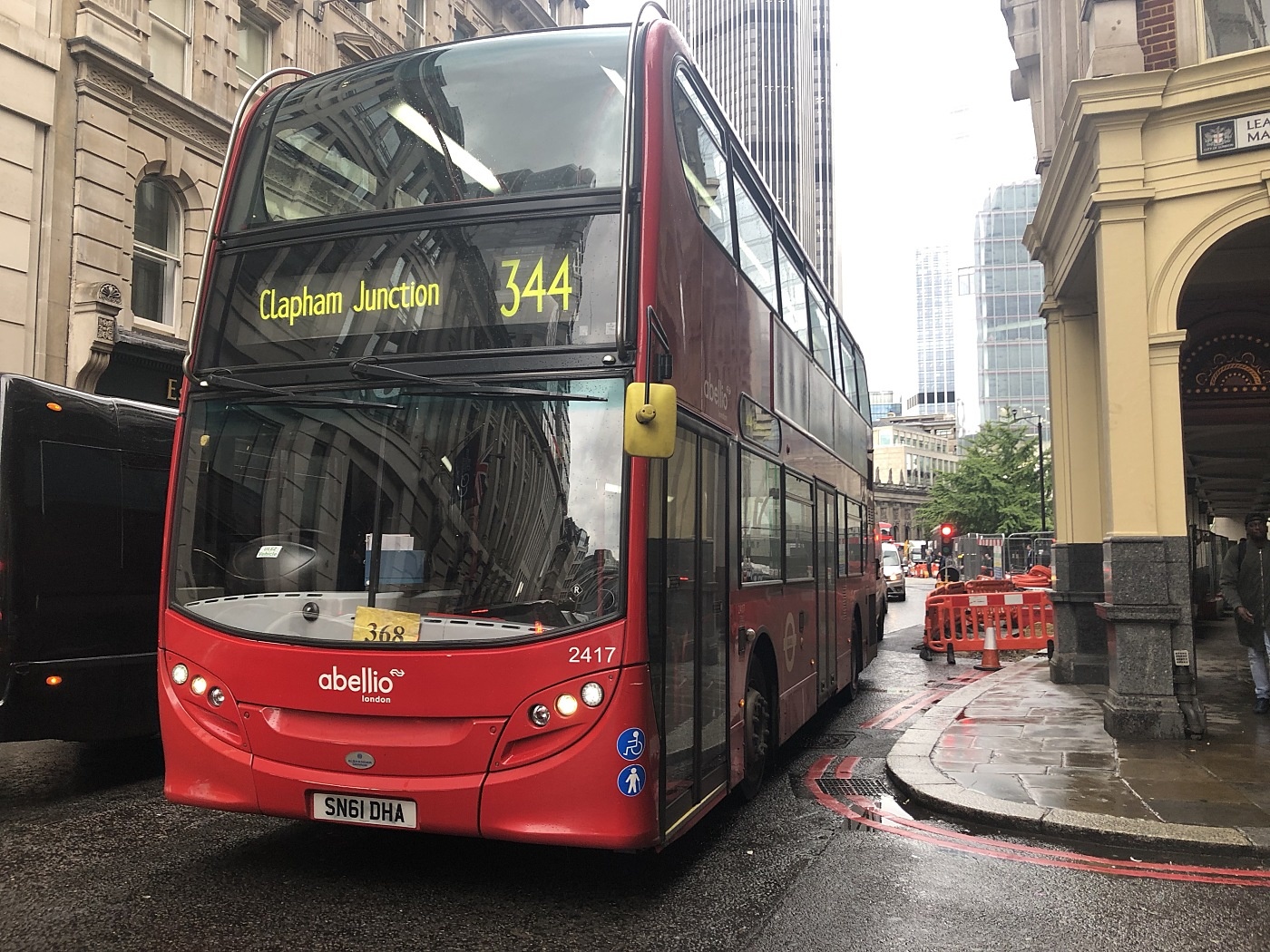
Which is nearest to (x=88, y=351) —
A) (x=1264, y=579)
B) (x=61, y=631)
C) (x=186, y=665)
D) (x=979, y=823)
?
(x=61, y=631)

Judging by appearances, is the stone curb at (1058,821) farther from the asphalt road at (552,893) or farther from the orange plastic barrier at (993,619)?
the orange plastic barrier at (993,619)

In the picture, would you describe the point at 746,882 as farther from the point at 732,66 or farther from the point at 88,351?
the point at 732,66

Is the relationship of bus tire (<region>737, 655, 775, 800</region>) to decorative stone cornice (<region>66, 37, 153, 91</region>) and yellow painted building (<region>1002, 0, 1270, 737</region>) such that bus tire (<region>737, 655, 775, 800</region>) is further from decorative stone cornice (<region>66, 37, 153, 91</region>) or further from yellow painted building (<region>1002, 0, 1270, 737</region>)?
decorative stone cornice (<region>66, 37, 153, 91</region>)

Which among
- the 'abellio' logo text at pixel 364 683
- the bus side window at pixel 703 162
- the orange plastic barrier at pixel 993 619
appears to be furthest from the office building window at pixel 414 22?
the 'abellio' logo text at pixel 364 683

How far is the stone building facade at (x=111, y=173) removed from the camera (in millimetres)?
14227

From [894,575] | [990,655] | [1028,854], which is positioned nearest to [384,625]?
[1028,854]

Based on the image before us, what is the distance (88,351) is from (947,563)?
Result: 34.9 metres

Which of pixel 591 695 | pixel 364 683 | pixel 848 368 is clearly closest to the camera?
pixel 591 695

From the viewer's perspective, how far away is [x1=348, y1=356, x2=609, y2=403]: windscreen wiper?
483 cm

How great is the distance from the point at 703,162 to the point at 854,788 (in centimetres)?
459

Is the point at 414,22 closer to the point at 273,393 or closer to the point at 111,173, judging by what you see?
the point at 111,173

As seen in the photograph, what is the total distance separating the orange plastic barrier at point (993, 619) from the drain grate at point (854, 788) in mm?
11022

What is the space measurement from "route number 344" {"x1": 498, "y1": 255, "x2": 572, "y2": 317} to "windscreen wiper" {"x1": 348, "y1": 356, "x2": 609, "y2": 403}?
15.0 inches

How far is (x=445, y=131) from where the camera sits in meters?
5.42
